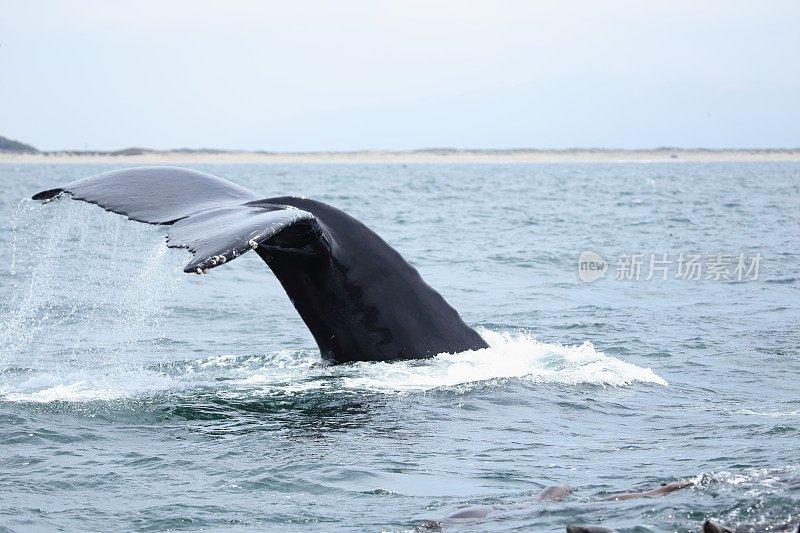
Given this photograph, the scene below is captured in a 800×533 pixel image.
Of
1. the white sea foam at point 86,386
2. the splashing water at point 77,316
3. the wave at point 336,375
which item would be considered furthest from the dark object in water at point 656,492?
the white sea foam at point 86,386

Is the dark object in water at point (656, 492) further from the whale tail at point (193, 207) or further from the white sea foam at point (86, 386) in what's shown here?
the white sea foam at point (86, 386)

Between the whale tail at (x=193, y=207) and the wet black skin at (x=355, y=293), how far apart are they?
23 centimetres

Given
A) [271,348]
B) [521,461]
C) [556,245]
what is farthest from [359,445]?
[556,245]

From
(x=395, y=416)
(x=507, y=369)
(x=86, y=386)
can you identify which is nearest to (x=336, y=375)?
(x=395, y=416)

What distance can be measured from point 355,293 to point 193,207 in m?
1.10

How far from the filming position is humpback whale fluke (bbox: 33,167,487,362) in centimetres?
674

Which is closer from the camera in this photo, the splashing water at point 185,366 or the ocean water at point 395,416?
the ocean water at point 395,416

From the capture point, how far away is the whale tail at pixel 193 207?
5867 mm

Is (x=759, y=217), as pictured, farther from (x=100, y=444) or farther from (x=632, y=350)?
(x=100, y=444)

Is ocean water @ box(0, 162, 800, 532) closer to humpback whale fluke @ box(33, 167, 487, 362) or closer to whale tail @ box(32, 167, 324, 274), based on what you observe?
humpback whale fluke @ box(33, 167, 487, 362)

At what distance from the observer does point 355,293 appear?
7.19 m

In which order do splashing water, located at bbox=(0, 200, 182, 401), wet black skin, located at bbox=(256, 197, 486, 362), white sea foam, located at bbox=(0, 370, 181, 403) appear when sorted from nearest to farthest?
wet black skin, located at bbox=(256, 197, 486, 362)
white sea foam, located at bbox=(0, 370, 181, 403)
splashing water, located at bbox=(0, 200, 182, 401)

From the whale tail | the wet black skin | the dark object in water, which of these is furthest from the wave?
the dark object in water

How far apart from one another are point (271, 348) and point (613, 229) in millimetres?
19214
